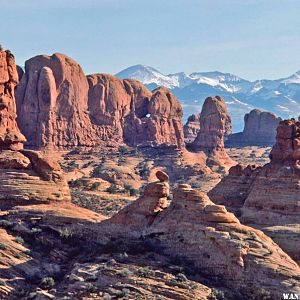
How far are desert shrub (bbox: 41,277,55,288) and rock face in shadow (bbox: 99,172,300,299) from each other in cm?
508

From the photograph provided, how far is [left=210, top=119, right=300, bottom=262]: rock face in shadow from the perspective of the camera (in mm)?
43844

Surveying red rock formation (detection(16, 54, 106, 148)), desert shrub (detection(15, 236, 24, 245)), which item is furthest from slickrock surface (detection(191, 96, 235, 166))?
desert shrub (detection(15, 236, 24, 245))

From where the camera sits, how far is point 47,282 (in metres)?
37.1

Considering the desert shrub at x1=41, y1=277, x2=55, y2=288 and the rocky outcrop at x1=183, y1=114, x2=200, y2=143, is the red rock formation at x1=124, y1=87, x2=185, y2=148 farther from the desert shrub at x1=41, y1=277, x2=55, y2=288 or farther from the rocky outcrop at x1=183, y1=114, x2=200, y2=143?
the desert shrub at x1=41, y1=277, x2=55, y2=288

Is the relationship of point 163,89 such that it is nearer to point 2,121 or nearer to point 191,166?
point 191,166

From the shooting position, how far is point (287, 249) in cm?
4178

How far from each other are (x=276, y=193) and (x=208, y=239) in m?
11.3

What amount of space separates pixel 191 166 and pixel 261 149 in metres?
55.7

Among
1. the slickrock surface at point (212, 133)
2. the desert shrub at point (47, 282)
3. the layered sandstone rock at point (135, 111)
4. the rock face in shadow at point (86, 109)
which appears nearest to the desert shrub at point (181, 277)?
the desert shrub at point (47, 282)

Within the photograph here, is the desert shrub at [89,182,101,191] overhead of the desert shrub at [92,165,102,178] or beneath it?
beneath

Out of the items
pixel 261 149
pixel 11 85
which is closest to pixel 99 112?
pixel 261 149

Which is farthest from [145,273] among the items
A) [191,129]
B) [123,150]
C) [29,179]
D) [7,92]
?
[191,129]

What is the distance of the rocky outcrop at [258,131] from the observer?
167 meters

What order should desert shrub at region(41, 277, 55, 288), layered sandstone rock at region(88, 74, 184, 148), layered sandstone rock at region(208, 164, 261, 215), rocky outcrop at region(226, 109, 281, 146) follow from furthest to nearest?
1. rocky outcrop at region(226, 109, 281, 146)
2. layered sandstone rock at region(88, 74, 184, 148)
3. layered sandstone rock at region(208, 164, 261, 215)
4. desert shrub at region(41, 277, 55, 288)
